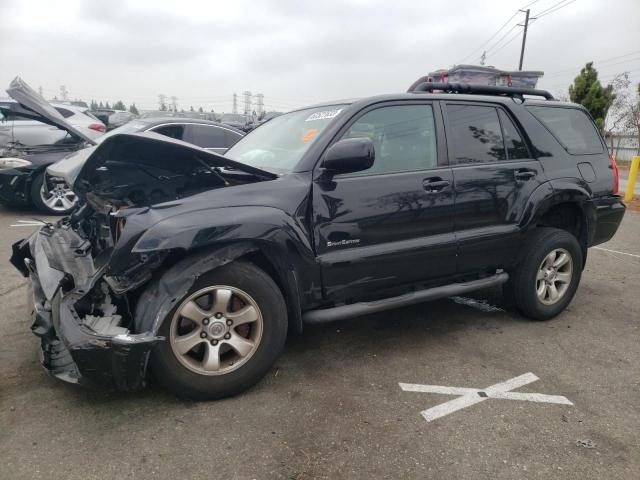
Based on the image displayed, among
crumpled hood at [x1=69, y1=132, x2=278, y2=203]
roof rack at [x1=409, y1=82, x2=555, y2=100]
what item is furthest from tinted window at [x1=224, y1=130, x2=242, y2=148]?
crumpled hood at [x1=69, y1=132, x2=278, y2=203]

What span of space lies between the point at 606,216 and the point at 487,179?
1.52 metres

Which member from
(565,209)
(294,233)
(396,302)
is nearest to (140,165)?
(294,233)

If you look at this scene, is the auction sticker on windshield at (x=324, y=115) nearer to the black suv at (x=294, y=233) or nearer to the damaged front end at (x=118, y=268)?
the black suv at (x=294, y=233)

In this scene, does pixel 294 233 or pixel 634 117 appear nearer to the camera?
pixel 294 233

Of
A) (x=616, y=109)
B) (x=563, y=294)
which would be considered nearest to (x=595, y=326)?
(x=563, y=294)

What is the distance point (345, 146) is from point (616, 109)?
2726cm

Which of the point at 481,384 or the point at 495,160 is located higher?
the point at 495,160

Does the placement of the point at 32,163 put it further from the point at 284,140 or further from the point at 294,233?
the point at 294,233

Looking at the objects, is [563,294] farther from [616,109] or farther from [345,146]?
[616,109]

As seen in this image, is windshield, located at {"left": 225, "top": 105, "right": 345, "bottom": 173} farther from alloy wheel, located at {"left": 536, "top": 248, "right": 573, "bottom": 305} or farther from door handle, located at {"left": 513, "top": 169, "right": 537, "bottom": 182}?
alloy wheel, located at {"left": 536, "top": 248, "right": 573, "bottom": 305}

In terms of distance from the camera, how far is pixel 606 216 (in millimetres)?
4156

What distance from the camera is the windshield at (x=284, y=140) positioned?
10.0 feet

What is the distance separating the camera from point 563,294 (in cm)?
396

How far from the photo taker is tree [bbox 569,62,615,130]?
24.2m
